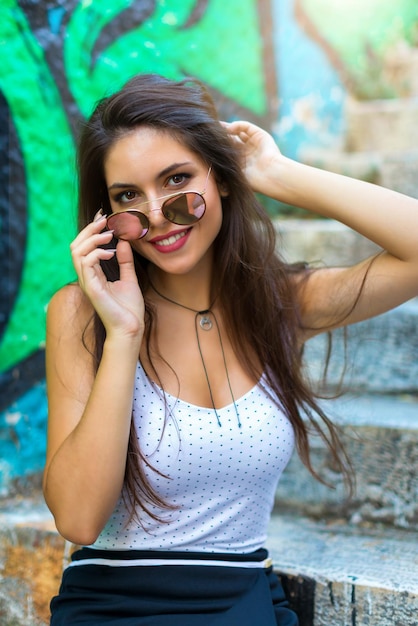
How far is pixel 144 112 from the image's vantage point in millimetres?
1665

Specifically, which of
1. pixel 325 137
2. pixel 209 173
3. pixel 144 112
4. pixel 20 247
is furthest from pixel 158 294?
pixel 325 137

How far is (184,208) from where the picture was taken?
164 cm

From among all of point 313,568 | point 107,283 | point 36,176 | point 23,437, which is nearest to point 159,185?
point 107,283

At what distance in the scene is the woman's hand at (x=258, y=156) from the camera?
6.28 feet

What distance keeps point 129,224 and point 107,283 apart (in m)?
0.16

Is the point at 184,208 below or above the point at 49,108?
below

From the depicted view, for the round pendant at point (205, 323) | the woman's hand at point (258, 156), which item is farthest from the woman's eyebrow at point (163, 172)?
the round pendant at point (205, 323)

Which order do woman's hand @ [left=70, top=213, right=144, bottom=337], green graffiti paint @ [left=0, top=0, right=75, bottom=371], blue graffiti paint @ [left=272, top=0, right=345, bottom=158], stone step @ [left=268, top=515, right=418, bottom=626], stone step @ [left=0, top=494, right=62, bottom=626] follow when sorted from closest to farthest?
woman's hand @ [left=70, top=213, right=144, bottom=337]
stone step @ [left=268, top=515, right=418, bottom=626]
stone step @ [left=0, top=494, right=62, bottom=626]
green graffiti paint @ [left=0, top=0, right=75, bottom=371]
blue graffiti paint @ [left=272, top=0, right=345, bottom=158]

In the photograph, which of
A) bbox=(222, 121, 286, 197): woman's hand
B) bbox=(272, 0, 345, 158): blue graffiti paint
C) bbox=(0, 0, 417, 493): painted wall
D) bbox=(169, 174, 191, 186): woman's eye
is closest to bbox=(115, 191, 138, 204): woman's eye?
bbox=(169, 174, 191, 186): woman's eye

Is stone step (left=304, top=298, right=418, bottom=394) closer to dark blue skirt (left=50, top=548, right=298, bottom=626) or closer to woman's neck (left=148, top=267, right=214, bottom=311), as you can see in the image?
woman's neck (left=148, top=267, right=214, bottom=311)

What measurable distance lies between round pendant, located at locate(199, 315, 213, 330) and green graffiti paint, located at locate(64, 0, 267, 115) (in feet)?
2.66

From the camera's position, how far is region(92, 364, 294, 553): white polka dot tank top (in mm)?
1673

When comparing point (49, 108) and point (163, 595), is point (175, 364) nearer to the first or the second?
point (163, 595)

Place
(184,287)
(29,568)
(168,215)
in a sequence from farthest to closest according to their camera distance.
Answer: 1. (29,568)
2. (184,287)
3. (168,215)
